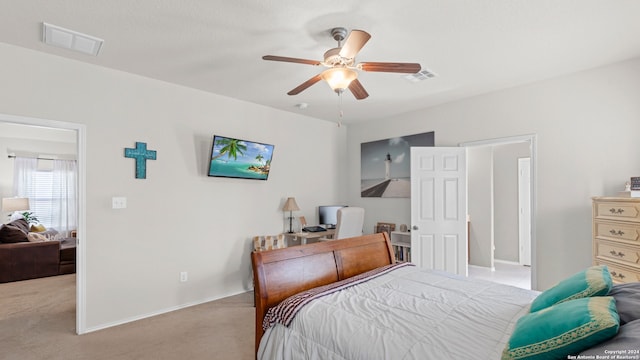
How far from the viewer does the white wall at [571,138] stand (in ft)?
10.1

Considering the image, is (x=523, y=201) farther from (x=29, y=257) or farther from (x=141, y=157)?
(x=29, y=257)

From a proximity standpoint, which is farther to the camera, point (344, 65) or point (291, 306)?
point (344, 65)

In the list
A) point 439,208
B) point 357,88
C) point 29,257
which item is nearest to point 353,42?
point 357,88

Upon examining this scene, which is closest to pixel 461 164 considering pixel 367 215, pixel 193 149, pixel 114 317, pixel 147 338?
pixel 367 215

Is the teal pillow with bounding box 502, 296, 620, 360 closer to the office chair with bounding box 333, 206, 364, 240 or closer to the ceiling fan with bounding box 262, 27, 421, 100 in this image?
the ceiling fan with bounding box 262, 27, 421, 100

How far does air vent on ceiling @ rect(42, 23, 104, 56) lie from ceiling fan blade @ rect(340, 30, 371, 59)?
6.81 feet

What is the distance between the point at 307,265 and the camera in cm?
226

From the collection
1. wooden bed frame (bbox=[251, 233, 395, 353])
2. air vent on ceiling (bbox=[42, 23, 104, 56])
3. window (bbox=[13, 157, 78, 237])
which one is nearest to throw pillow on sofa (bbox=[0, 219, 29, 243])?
window (bbox=[13, 157, 78, 237])

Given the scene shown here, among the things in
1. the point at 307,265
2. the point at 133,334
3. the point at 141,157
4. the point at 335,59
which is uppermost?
the point at 335,59

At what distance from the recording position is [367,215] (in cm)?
538

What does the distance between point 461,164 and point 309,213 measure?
2.39m

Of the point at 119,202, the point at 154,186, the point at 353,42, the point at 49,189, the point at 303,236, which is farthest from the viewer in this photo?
the point at 49,189

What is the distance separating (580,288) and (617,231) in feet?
5.59

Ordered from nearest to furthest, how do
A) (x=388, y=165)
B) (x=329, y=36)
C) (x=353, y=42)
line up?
(x=353, y=42) → (x=329, y=36) → (x=388, y=165)
